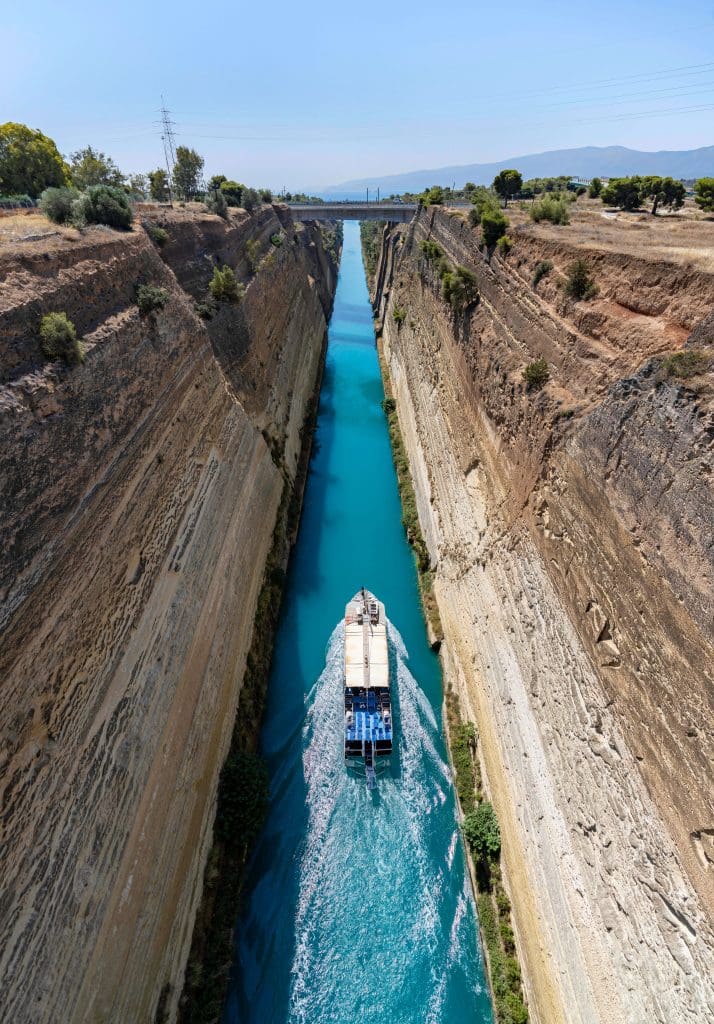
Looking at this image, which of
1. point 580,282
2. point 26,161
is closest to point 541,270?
point 580,282

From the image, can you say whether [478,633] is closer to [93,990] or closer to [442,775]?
[442,775]

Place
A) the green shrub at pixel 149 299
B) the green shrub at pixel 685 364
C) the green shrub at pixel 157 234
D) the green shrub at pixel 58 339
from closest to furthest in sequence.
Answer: the green shrub at pixel 685 364 → the green shrub at pixel 58 339 → the green shrub at pixel 149 299 → the green shrub at pixel 157 234

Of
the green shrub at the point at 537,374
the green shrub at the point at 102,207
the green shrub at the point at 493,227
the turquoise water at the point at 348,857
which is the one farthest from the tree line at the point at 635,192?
the turquoise water at the point at 348,857

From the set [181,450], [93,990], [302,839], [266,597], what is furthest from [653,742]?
[181,450]

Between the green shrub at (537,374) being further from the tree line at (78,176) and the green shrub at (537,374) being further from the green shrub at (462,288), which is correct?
the tree line at (78,176)

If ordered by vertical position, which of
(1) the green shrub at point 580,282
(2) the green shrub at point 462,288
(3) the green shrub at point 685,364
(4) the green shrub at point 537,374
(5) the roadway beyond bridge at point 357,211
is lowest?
(4) the green shrub at point 537,374

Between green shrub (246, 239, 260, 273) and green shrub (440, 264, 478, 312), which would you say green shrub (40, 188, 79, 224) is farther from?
green shrub (440, 264, 478, 312)

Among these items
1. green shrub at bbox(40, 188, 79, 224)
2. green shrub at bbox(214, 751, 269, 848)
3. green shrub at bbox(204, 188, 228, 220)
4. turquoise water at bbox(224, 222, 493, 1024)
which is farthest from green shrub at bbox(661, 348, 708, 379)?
green shrub at bbox(204, 188, 228, 220)
